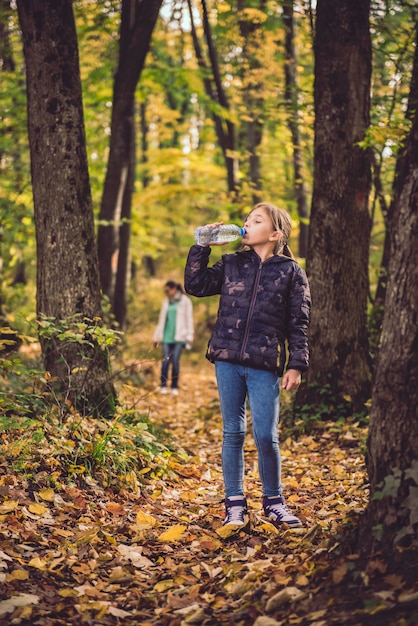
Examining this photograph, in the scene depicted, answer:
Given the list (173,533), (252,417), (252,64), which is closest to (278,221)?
(252,417)

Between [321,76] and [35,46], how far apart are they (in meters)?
3.36

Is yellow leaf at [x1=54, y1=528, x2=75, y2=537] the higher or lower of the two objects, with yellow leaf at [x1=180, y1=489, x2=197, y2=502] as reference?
higher

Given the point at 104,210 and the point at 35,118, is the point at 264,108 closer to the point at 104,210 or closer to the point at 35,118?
the point at 104,210

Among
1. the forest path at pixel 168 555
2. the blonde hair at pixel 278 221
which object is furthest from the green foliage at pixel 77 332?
the blonde hair at pixel 278 221

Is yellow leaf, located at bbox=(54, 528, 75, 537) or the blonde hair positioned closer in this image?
yellow leaf, located at bbox=(54, 528, 75, 537)

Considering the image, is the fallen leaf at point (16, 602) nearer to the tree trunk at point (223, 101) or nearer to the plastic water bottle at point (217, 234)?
the plastic water bottle at point (217, 234)

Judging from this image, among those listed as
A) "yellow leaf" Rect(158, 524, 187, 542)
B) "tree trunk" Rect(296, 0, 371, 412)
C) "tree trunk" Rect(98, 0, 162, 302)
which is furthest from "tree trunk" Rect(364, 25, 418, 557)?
"tree trunk" Rect(98, 0, 162, 302)

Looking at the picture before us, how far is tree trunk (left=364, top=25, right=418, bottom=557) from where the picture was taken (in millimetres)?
3199

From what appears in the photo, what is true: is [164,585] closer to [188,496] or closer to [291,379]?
[291,379]

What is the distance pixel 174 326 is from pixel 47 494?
24.3ft

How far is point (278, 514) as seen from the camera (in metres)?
4.43

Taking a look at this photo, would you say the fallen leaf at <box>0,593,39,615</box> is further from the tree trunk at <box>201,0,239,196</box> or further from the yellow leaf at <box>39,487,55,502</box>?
the tree trunk at <box>201,0,239,196</box>

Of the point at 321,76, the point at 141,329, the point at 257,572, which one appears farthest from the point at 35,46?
the point at 141,329

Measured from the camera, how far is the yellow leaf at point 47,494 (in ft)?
15.3
